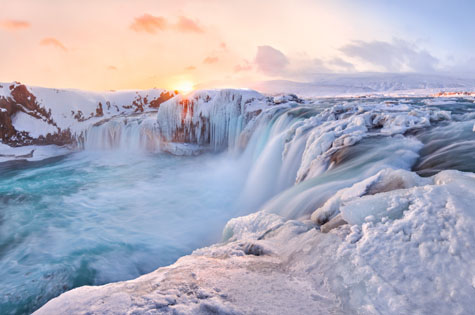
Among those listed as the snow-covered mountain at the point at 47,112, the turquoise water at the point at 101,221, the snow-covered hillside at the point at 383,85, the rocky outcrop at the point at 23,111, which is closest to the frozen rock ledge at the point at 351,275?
the turquoise water at the point at 101,221

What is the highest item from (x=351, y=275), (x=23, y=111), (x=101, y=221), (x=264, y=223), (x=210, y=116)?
(x=23, y=111)

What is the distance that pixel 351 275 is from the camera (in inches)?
58.9

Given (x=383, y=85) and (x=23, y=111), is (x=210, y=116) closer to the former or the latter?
(x=23, y=111)

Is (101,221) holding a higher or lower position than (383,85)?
lower

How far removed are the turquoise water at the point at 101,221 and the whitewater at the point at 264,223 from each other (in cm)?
4

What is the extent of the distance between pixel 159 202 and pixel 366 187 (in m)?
7.28

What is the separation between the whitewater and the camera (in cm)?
143

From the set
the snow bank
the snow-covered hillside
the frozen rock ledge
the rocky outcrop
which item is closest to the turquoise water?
the snow bank

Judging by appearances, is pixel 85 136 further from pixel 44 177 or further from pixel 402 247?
pixel 402 247

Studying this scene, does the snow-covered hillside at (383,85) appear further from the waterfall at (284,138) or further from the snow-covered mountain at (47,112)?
the waterfall at (284,138)

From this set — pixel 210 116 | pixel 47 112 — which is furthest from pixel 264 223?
pixel 47 112

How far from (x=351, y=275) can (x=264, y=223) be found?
1605mm

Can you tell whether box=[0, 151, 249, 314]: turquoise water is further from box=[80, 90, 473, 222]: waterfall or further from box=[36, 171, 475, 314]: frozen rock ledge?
box=[36, 171, 475, 314]: frozen rock ledge

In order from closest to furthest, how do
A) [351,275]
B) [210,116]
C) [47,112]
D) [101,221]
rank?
[351,275] → [101,221] → [210,116] → [47,112]
